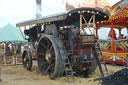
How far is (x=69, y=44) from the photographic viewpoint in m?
6.70

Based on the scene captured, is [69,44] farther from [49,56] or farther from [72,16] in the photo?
[72,16]

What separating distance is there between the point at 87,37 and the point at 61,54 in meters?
1.21

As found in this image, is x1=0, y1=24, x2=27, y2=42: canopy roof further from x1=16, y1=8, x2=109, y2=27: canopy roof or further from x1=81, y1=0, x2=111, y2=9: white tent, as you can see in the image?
x1=81, y1=0, x2=111, y2=9: white tent

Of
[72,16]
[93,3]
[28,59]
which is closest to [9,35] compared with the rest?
[28,59]

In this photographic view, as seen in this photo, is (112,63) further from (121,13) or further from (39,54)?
(39,54)

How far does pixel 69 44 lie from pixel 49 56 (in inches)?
39.3

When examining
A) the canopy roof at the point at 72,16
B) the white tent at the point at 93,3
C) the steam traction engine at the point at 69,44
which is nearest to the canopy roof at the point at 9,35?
the canopy roof at the point at 72,16

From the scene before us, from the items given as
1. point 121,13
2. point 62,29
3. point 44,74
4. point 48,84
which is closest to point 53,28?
point 62,29

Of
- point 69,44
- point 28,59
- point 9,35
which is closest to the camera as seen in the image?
point 69,44

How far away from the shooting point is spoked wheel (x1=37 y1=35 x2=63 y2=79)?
605 centimetres

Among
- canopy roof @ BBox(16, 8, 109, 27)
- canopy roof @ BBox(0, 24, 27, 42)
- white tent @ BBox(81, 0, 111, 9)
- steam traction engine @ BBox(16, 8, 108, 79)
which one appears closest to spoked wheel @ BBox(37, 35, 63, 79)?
steam traction engine @ BBox(16, 8, 108, 79)

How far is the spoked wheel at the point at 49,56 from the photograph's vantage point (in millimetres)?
6049

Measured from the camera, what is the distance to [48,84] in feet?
18.2

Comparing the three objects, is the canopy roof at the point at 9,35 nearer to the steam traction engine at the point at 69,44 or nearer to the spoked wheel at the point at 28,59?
the spoked wheel at the point at 28,59
